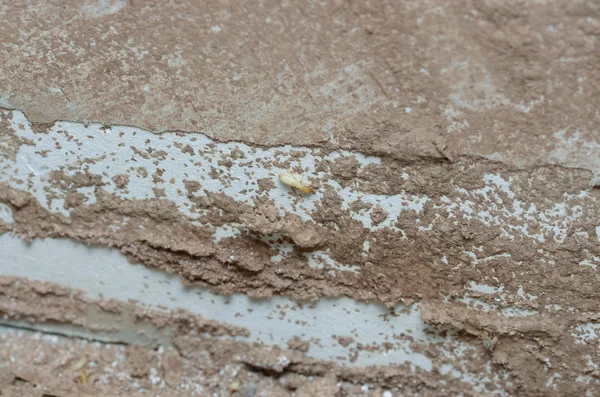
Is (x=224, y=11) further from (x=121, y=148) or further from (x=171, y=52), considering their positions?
(x=121, y=148)

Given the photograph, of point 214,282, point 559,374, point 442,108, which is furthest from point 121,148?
point 559,374

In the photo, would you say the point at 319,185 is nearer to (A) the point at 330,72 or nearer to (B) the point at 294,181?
(B) the point at 294,181

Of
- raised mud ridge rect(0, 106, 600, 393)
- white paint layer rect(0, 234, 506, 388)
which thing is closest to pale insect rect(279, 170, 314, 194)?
raised mud ridge rect(0, 106, 600, 393)

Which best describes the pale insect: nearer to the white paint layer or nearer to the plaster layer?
the plaster layer

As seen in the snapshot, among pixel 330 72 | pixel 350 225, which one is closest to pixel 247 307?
pixel 350 225

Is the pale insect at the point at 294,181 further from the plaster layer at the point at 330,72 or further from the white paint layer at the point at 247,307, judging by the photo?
the white paint layer at the point at 247,307

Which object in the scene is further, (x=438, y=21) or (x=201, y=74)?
(x=201, y=74)

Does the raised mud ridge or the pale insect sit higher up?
the pale insect
